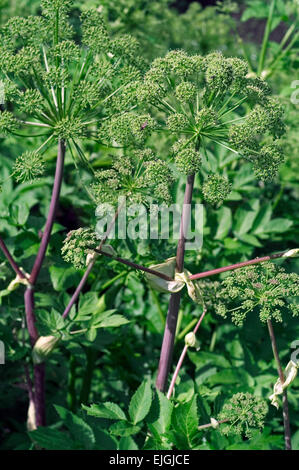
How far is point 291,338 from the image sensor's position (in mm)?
2301

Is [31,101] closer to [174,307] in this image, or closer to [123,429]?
[174,307]

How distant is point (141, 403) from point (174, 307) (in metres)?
0.29

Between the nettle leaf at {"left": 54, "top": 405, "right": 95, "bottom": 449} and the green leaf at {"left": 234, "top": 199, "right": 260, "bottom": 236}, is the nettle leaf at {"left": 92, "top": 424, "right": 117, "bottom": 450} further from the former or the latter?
the green leaf at {"left": 234, "top": 199, "right": 260, "bottom": 236}

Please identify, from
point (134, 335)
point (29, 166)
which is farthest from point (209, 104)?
point (134, 335)

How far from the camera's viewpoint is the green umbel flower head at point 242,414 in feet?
5.08

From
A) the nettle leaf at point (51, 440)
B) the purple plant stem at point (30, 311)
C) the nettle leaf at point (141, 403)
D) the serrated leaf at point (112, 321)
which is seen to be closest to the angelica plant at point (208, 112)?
the serrated leaf at point (112, 321)

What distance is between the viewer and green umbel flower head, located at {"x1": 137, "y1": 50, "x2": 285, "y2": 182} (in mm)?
1411

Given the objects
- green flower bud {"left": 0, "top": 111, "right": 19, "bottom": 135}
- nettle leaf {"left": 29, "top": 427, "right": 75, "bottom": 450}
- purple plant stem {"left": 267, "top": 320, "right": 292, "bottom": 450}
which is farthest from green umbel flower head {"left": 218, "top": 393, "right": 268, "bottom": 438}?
green flower bud {"left": 0, "top": 111, "right": 19, "bottom": 135}

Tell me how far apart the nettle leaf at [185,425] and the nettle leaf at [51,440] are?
30 centimetres

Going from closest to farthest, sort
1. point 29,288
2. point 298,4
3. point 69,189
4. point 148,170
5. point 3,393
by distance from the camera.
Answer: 1. point 148,170
2. point 29,288
3. point 3,393
4. point 69,189
5. point 298,4

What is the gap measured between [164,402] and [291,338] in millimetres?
866
